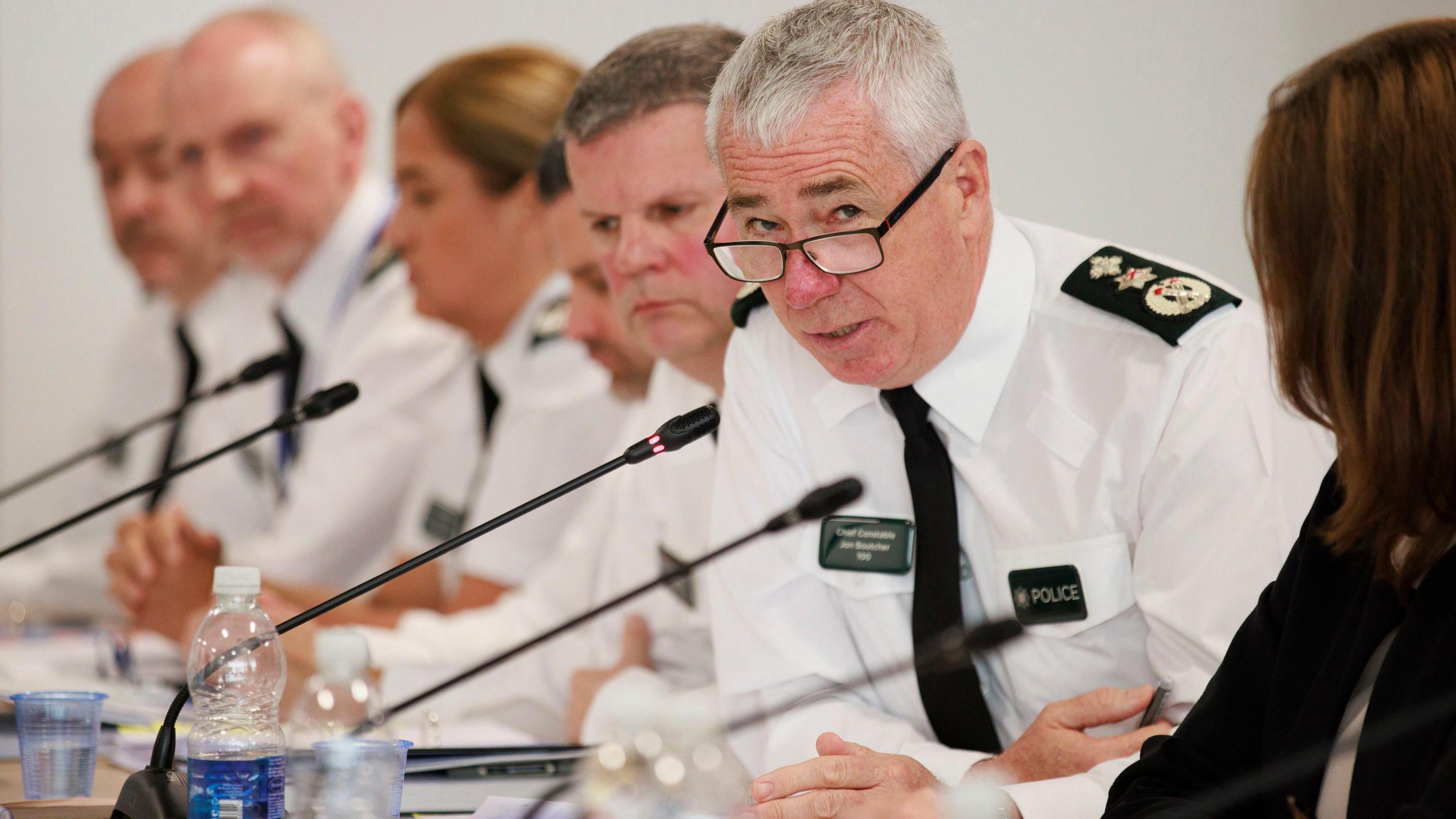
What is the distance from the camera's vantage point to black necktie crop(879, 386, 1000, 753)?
5.51 ft

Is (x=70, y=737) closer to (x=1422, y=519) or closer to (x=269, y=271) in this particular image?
(x=1422, y=519)

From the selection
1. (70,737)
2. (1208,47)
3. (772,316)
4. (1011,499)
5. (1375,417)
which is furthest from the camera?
(1208,47)

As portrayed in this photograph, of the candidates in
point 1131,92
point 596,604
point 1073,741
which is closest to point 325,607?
point 1073,741

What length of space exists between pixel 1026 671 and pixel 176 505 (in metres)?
3.03

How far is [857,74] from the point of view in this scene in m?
1.54

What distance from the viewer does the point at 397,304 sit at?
3871mm

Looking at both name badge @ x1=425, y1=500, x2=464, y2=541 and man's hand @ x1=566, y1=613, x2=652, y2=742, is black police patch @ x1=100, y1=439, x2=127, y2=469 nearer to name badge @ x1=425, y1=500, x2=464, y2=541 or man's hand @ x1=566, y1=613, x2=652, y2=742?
name badge @ x1=425, y1=500, x2=464, y2=541

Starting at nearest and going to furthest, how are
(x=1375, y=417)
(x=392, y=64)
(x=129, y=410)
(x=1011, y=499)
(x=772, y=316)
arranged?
(x=1375, y=417)
(x=1011, y=499)
(x=772, y=316)
(x=392, y=64)
(x=129, y=410)

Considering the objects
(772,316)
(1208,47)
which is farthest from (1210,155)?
(772,316)

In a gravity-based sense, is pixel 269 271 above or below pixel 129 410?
above

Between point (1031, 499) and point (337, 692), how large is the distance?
42.4 inches

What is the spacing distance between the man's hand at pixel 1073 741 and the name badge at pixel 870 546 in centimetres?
27

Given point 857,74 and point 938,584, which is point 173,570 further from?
point 857,74

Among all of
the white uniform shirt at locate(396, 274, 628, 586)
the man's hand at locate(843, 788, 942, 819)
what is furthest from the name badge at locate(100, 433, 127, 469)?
the man's hand at locate(843, 788, 942, 819)
